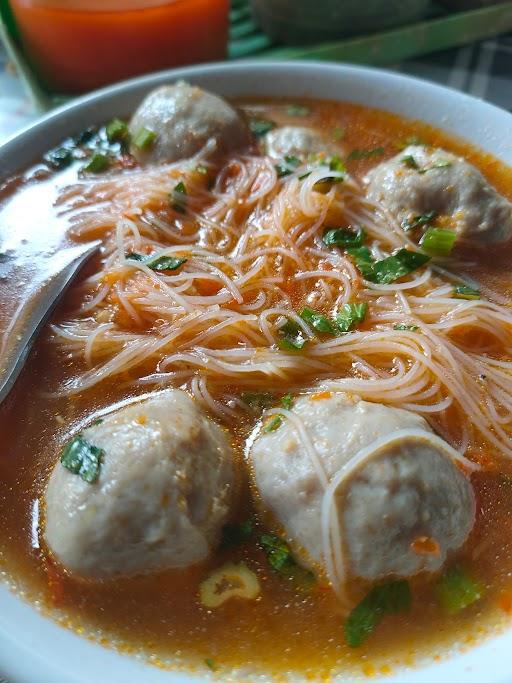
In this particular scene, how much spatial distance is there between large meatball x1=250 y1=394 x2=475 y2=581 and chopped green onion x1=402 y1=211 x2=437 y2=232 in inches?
47.2

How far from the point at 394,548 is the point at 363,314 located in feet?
3.39

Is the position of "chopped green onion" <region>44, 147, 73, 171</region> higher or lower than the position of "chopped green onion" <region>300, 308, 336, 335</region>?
higher

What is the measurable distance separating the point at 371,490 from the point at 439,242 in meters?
1.40

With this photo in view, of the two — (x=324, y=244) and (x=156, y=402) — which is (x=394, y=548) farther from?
(x=324, y=244)

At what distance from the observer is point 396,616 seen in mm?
1931

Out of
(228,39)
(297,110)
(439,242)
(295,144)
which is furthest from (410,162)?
(228,39)

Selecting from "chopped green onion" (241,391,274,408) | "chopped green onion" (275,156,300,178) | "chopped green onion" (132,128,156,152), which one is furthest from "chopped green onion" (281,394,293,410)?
"chopped green onion" (132,128,156,152)

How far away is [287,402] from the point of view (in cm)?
230

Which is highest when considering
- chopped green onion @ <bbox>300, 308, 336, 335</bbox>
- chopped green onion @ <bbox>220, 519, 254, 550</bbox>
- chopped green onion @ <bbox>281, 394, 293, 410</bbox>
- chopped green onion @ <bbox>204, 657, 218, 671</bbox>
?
chopped green onion @ <bbox>300, 308, 336, 335</bbox>

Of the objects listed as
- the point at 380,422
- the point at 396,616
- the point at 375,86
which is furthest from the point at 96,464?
the point at 375,86

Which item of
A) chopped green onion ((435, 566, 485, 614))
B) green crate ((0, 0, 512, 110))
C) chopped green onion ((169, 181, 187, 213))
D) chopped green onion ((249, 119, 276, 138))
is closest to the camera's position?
chopped green onion ((435, 566, 485, 614))

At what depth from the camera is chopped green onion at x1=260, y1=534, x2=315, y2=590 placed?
1.99 meters

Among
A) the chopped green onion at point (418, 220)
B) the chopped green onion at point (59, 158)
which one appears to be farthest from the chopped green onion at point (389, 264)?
the chopped green onion at point (59, 158)

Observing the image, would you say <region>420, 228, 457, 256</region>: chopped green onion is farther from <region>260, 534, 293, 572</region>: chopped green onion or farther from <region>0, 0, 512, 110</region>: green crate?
<region>0, 0, 512, 110</region>: green crate
